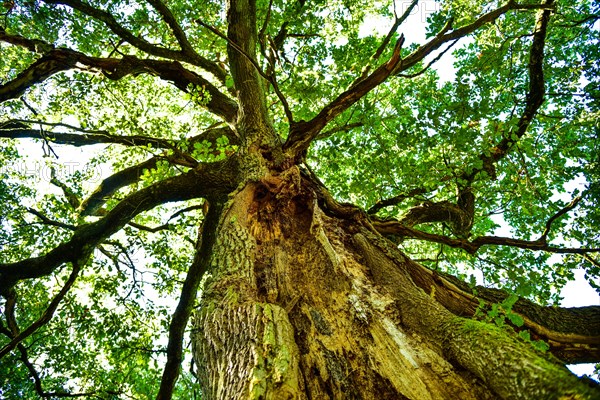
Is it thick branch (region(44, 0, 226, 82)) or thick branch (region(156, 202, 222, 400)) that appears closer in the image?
thick branch (region(156, 202, 222, 400))

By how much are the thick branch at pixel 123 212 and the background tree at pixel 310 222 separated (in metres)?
0.03

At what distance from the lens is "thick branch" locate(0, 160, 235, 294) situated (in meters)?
4.47

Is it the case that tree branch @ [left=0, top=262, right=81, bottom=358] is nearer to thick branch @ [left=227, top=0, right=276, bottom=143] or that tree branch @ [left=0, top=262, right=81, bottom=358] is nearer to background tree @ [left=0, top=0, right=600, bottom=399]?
background tree @ [left=0, top=0, right=600, bottom=399]

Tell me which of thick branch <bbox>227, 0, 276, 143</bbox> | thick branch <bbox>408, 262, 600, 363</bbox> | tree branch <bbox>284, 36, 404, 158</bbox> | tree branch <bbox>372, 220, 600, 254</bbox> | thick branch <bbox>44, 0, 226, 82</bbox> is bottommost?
thick branch <bbox>408, 262, 600, 363</bbox>

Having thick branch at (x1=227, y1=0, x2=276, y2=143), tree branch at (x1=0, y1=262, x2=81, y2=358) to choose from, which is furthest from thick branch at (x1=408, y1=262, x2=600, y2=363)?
tree branch at (x1=0, y1=262, x2=81, y2=358)

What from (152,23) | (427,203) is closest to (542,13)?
(427,203)

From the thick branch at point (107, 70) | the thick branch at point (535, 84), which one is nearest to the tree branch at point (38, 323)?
the thick branch at point (107, 70)

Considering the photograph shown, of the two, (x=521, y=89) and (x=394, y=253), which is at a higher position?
(x=521, y=89)

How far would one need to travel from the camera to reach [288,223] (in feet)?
11.9

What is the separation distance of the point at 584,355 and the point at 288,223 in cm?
286

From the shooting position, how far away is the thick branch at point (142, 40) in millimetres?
5523

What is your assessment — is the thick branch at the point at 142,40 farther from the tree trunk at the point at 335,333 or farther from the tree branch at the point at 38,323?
the tree trunk at the point at 335,333

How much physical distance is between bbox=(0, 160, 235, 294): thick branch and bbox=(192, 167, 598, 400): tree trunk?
189 centimetres

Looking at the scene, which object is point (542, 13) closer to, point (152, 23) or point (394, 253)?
point (394, 253)
